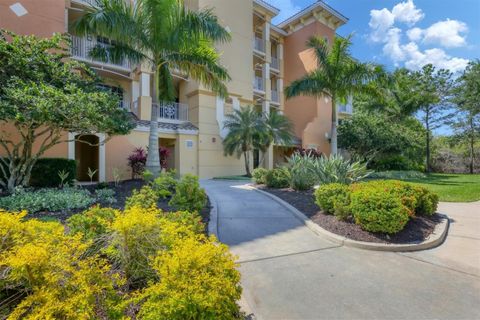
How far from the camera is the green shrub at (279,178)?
10883 millimetres

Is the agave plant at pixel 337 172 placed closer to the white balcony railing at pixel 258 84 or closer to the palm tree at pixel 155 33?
the palm tree at pixel 155 33

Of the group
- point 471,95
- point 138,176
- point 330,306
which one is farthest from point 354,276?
point 471,95

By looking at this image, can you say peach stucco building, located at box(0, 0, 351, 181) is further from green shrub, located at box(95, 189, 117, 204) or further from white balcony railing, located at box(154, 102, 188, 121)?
green shrub, located at box(95, 189, 117, 204)

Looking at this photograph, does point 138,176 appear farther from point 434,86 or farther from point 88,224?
point 434,86

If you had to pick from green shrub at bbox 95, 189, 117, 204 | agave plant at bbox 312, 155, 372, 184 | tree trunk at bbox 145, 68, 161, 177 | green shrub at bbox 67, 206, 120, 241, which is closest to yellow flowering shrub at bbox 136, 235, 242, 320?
green shrub at bbox 67, 206, 120, 241

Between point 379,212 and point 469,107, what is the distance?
84.4 ft

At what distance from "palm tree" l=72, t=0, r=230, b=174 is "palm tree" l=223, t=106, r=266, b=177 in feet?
22.1

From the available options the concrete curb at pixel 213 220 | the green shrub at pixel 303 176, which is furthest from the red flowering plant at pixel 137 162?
the green shrub at pixel 303 176

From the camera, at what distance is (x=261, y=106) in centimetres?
2341

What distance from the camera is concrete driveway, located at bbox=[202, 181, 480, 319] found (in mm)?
2967

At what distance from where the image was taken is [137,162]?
13148 millimetres

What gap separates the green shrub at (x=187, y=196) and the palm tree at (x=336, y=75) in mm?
10353

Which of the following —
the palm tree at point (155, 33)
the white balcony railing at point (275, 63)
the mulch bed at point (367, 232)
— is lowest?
the mulch bed at point (367, 232)

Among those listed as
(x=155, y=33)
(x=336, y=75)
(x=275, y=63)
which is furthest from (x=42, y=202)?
(x=275, y=63)
